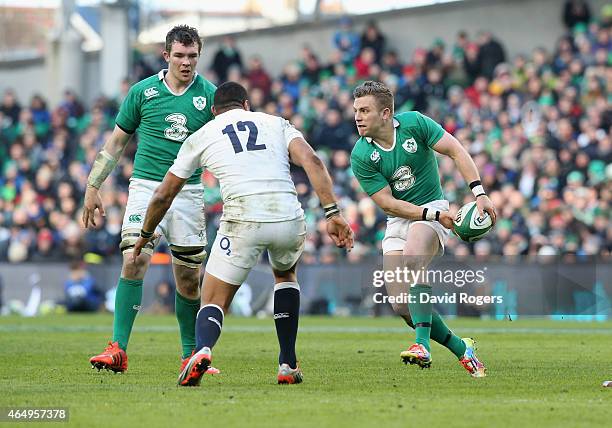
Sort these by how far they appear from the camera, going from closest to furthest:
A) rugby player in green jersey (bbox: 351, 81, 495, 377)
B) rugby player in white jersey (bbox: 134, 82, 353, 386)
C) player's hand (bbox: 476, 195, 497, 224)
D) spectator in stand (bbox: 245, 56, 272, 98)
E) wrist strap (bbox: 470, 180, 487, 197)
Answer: rugby player in white jersey (bbox: 134, 82, 353, 386) < player's hand (bbox: 476, 195, 497, 224) < wrist strap (bbox: 470, 180, 487, 197) < rugby player in green jersey (bbox: 351, 81, 495, 377) < spectator in stand (bbox: 245, 56, 272, 98)

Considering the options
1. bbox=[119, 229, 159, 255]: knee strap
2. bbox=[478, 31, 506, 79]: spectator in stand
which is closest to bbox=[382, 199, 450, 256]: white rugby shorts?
bbox=[119, 229, 159, 255]: knee strap

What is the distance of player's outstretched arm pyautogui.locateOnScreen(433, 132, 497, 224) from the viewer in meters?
10.1

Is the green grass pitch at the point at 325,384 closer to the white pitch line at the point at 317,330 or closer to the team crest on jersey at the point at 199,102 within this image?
the white pitch line at the point at 317,330

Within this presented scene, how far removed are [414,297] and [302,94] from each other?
16.6 meters

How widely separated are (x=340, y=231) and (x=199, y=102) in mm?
2552

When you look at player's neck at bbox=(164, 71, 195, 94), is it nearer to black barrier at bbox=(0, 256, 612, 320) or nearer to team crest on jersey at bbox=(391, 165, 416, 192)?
team crest on jersey at bbox=(391, 165, 416, 192)

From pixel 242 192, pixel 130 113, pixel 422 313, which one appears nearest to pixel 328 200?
pixel 242 192

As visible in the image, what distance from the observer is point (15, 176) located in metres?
28.9

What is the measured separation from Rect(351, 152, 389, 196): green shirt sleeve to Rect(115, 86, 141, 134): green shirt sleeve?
1.86 meters

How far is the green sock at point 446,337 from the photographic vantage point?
10.6 m

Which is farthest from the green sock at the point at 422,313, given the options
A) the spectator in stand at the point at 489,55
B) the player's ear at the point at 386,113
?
the spectator in stand at the point at 489,55

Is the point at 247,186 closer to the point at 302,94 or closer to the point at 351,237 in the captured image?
the point at 351,237

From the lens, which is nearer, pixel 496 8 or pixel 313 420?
pixel 313 420

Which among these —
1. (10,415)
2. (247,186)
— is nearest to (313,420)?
(10,415)
